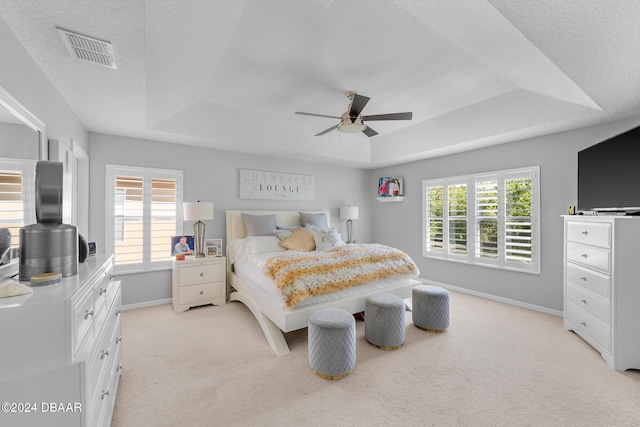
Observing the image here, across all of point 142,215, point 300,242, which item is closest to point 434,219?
point 300,242

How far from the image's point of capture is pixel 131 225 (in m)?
3.85

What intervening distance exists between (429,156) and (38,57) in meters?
4.93

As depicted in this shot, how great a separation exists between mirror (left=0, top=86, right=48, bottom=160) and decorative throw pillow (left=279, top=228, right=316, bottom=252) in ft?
8.98

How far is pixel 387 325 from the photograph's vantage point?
8.95ft

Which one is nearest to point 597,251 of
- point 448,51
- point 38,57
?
point 448,51

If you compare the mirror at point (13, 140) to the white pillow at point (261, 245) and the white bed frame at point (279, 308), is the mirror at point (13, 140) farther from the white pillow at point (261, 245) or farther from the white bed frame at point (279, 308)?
the white pillow at point (261, 245)

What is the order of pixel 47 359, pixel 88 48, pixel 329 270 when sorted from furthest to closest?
pixel 329 270 < pixel 88 48 < pixel 47 359

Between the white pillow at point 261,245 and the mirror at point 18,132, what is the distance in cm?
235

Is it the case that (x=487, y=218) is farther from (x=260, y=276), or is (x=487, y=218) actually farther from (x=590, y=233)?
(x=260, y=276)

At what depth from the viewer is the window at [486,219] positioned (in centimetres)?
388

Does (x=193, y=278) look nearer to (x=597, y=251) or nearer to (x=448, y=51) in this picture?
(x=448, y=51)

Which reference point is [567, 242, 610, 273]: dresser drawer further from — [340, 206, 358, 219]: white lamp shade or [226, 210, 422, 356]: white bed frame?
[340, 206, 358, 219]: white lamp shade

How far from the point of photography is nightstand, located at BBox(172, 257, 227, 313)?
3715 mm

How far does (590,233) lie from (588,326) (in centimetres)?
93
